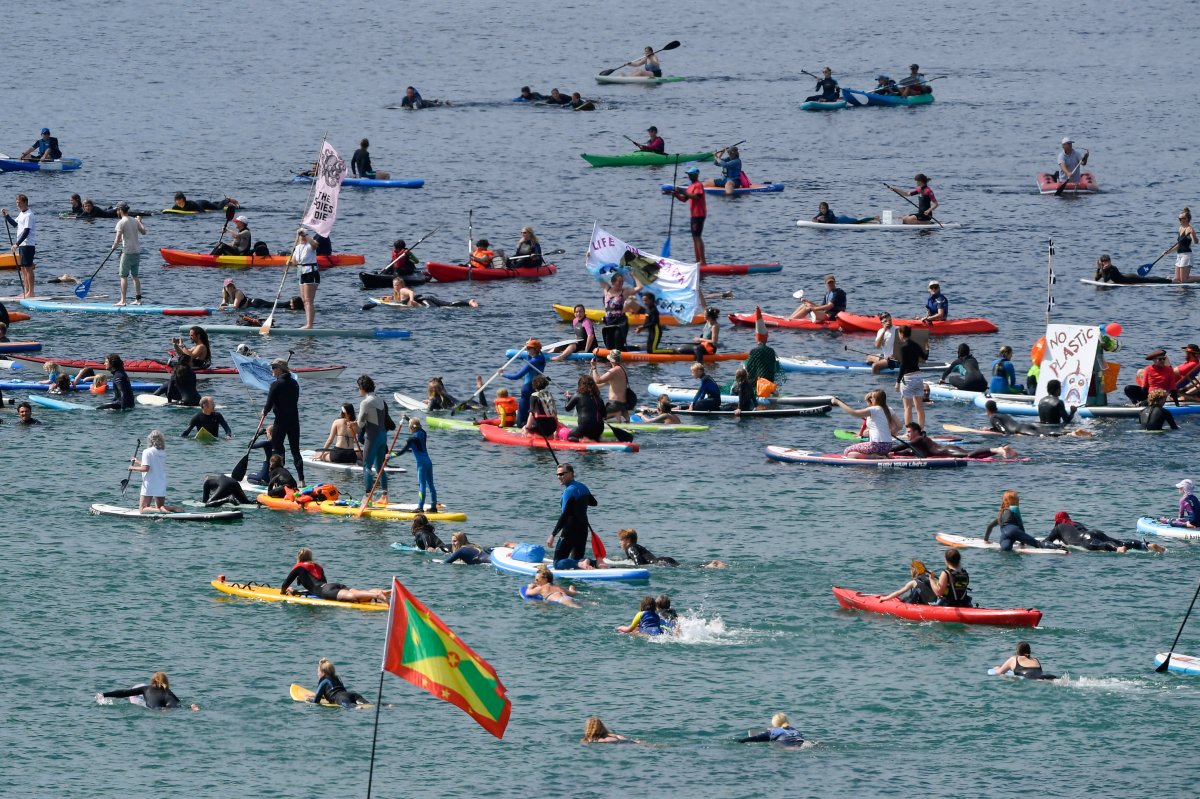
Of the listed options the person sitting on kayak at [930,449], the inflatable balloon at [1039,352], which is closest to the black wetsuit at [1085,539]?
the person sitting on kayak at [930,449]

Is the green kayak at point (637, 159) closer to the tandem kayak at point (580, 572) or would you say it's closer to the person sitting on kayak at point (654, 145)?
the person sitting on kayak at point (654, 145)

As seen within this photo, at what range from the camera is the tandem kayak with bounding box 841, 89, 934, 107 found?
111 metres

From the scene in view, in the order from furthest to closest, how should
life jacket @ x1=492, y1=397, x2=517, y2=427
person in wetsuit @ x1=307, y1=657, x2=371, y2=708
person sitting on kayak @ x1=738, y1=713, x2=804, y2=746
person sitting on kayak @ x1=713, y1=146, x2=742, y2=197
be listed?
person sitting on kayak @ x1=713, y1=146, x2=742, y2=197
life jacket @ x1=492, y1=397, x2=517, y2=427
person in wetsuit @ x1=307, y1=657, x2=371, y2=708
person sitting on kayak @ x1=738, y1=713, x2=804, y2=746

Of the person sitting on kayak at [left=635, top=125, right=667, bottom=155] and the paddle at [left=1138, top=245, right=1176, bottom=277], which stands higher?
the person sitting on kayak at [left=635, top=125, right=667, bottom=155]

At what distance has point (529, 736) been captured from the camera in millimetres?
31391

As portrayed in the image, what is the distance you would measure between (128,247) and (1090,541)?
32109 millimetres

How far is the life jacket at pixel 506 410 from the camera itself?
48531 millimetres

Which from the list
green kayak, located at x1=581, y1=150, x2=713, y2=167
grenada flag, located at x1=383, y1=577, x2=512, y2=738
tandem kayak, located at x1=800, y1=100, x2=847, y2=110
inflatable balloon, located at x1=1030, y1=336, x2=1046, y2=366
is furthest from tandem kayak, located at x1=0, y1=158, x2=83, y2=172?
grenada flag, located at x1=383, y1=577, x2=512, y2=738

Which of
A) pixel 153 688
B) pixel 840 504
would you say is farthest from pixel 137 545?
pixel 840 504

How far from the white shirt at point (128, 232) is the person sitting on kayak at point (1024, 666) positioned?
111 ft

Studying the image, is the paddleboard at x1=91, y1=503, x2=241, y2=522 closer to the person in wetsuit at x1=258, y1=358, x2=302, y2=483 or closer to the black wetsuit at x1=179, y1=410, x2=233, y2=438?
the person in wetsuit at x1=258, y1=358, x2=302, y2=483

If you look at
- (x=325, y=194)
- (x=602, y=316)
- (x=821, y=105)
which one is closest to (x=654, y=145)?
(x=821, y=105)

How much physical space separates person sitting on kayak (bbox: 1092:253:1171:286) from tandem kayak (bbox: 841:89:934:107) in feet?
149

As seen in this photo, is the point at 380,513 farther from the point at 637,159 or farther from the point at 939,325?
the point at 637,159
